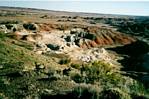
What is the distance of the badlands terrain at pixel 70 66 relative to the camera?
54.1 ft

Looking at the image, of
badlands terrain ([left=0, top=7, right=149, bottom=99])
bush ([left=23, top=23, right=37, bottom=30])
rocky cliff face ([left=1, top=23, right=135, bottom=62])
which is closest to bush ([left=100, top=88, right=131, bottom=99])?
badlands terrain ([left=0, top=7, right=149, bottom=99])

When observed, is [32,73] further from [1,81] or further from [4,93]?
[4,93]

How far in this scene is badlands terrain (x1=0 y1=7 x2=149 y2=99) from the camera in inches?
649

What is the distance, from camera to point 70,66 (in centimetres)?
4100

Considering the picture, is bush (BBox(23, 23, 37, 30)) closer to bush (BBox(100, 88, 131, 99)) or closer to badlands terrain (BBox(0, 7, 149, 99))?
badlands terrain (BBox(0, 7, 149, 99))

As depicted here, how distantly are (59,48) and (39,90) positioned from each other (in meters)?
55.0

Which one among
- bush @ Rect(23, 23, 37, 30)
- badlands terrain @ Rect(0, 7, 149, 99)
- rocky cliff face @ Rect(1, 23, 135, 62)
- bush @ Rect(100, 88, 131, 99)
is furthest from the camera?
bush @ Rect(23, 23, 37, 30)

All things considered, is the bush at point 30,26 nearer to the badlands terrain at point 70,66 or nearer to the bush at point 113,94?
the badlands terrain at point 70,66

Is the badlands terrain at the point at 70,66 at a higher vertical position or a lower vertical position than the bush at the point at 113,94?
lower

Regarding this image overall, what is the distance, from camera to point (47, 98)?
1579cm

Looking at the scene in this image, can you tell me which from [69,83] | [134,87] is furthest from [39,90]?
[134,87]

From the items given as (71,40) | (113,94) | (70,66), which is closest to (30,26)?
(71,40)

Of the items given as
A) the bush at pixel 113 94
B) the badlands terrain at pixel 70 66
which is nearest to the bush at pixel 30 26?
the badlands terrain at pixel 70 66

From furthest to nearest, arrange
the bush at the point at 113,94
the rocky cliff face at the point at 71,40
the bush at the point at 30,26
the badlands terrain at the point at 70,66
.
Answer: the bush at the point at 30,26
the rocky cliff face at the point at 71,40
the badlands terrain at the point at 70,66
the bush at the point at 113,94
